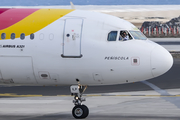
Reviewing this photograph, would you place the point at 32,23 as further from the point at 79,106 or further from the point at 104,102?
the point at 104,102

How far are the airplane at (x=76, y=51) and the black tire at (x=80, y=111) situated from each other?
3.47ft

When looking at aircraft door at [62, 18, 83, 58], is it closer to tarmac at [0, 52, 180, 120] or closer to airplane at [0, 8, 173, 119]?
airplane at [0, 8, 173, 119]

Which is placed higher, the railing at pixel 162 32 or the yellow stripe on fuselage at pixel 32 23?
the yellow stripe on fuselage at pixel 32 23

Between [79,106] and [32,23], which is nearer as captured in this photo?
[32,23]

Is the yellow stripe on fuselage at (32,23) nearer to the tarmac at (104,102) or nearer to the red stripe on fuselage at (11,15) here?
the red stripe on fuselage at (11,15)

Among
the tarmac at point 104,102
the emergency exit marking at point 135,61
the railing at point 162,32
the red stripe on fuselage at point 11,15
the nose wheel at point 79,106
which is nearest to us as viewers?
the emergency exit marking at point 135,61

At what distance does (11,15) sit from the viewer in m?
15.4

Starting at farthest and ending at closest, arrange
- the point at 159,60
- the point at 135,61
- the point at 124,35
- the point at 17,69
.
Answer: the point at 17,69
the point at 124,35
the point at 135,61
the point at 159,60

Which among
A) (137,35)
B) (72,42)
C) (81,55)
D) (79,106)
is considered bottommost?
(79,106)

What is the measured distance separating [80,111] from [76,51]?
2.56m

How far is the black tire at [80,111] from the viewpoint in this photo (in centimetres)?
1558

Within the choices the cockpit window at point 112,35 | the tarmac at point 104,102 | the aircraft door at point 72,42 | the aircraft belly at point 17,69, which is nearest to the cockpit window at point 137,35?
the cockpit window at point 112,35

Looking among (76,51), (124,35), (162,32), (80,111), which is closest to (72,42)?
(76,51)

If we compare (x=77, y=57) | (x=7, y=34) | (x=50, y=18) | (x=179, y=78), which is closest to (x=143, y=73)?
(x=77, y=57)
